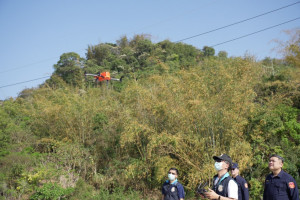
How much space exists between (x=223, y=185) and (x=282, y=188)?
2.52 feet

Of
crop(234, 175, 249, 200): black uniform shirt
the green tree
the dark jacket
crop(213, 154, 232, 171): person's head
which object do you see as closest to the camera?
the dark jacket

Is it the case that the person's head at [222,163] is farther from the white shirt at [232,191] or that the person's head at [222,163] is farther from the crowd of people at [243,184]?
the white shirt at [232,191]

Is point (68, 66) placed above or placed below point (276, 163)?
above

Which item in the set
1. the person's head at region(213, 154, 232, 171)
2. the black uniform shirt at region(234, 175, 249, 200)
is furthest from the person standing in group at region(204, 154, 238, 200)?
the black uniform shirt at region(234, 175, 249, 200)

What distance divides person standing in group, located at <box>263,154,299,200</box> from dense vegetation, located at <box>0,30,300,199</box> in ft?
10.4

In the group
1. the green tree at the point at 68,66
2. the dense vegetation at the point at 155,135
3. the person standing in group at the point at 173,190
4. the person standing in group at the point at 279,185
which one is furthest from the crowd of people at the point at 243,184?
the green tree at the point at 68,66

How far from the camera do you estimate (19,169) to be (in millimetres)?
7832

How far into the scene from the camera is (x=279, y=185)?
2.96 meters

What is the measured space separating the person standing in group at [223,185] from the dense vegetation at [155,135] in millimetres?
3403

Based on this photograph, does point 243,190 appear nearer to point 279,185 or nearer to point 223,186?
point 279,185

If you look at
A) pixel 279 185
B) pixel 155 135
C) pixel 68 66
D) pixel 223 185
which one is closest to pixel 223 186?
pixel 223 185

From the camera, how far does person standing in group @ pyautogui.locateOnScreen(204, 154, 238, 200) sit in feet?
8.17

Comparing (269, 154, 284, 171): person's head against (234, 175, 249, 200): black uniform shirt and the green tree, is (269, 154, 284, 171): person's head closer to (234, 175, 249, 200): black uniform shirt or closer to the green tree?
(234, 175, 249, 200): black uniform shirt

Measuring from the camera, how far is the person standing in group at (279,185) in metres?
2.88
